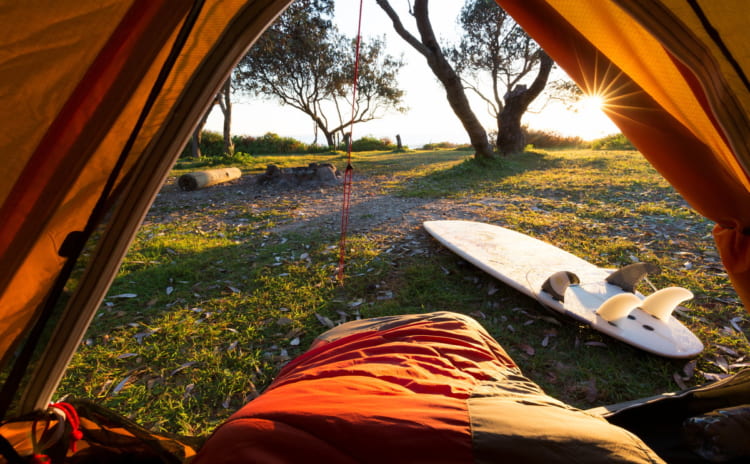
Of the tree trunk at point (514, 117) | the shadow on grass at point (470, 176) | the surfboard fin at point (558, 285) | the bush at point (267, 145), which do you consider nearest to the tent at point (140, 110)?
the surfboard fin at point (558, 285)

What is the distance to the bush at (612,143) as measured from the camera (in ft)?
56.5

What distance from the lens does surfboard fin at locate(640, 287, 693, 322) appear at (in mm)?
2461

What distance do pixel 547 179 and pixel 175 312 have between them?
924 cm

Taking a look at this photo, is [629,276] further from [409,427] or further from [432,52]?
[432,52]

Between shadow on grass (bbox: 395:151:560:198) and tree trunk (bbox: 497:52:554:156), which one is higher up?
tree trunk (bbox: 497:52:554:156)

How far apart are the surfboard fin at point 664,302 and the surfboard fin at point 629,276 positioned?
1.03 feet

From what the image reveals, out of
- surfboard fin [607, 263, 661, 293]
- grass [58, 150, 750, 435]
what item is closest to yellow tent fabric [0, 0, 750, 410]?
grass [58, 150, 750, 435]

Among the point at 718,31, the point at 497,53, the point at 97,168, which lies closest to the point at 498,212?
the point at 718,31

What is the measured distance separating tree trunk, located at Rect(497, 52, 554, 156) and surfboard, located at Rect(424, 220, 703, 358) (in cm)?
901

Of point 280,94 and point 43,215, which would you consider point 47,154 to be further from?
point 280,94

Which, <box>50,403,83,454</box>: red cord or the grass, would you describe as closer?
<box>50,403,83,454</box>: red cord

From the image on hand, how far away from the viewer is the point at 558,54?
1468mm

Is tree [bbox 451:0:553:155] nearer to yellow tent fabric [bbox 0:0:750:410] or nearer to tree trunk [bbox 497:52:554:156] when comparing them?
tree trunk [bbox 497:52:554:156]

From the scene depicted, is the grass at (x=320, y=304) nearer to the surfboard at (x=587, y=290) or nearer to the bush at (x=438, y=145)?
the surfboard at (x=587, y=290)
